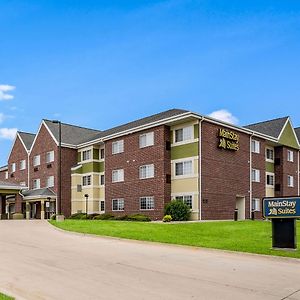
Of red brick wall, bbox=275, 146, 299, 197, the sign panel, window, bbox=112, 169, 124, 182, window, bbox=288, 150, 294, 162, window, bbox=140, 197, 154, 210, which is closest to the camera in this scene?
the sign panel

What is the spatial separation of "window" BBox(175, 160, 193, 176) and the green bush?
104 inches

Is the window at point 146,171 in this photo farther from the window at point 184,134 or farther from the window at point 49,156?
the window at point 49,156

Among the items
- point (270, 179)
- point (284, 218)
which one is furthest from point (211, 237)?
point (270, 179)

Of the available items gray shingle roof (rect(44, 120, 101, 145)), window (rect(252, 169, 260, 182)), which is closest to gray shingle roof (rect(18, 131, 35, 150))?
gray shingle roof (rect(44, 120, 101, 145))

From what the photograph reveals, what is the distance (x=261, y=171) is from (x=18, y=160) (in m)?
34.3

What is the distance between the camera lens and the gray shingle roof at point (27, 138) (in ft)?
186

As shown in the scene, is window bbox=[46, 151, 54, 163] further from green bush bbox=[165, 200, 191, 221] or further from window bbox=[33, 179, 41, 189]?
green bush bbox=[165, 200, 191, 221]

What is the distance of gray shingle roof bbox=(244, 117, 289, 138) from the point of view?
4397 centimetres

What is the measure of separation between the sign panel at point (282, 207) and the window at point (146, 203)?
70.0 ft

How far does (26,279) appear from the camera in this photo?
958cm

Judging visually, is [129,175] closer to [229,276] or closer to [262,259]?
[262,259]

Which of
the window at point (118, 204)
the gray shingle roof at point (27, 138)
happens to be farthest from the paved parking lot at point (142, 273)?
the gray shingle roof at point (27, 138)

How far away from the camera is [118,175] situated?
40750 millimetres

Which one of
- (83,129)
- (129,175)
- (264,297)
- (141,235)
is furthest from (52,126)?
(264,297)
